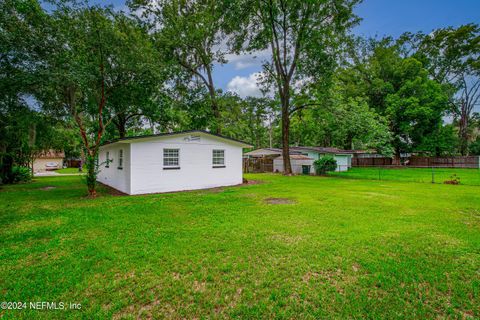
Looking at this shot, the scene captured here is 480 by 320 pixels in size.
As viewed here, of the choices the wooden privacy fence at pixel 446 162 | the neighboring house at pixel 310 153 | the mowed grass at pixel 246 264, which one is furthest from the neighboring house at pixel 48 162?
the wooden privacy fence at pixel 446 162

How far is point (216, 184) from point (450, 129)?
3462 centimetres

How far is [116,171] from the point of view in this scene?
12000 millimetres

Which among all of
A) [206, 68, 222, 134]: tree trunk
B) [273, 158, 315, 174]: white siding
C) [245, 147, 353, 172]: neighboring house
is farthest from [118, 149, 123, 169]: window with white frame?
[245, 147, 353, 172]: neighboring house

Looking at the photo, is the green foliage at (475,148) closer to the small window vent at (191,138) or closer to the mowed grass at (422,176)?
the mowed grass at (422,176)

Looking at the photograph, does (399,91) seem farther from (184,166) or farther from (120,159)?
(120,159)

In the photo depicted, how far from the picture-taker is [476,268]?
330cm

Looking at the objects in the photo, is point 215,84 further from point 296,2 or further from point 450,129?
point 450,129

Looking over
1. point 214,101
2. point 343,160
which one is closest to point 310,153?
point 343,160

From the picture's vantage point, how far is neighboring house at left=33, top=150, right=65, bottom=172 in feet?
104

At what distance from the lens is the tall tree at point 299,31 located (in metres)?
15.5

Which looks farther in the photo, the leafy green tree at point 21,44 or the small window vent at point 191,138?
the small window vent at point 191,138

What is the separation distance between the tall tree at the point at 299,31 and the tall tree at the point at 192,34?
1.94 m

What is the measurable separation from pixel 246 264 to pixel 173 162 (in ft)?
28.1

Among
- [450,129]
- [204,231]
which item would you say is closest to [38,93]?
[204,231]
